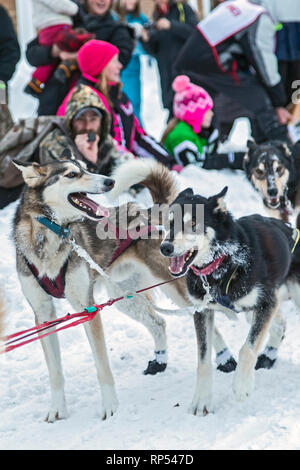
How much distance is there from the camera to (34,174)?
252cm

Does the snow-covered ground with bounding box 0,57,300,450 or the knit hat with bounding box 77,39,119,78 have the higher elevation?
the knit hat with bounding box 77,39,119,78

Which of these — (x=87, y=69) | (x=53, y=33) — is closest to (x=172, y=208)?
(x=87, y=69)

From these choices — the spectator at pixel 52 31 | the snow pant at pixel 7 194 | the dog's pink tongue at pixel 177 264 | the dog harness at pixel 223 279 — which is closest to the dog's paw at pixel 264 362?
the dog harness at pixel 223 279

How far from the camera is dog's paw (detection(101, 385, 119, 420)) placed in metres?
2.58

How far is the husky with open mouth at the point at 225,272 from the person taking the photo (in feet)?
7.87

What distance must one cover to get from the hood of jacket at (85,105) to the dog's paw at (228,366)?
2037mm

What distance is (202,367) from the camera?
8.35 feet

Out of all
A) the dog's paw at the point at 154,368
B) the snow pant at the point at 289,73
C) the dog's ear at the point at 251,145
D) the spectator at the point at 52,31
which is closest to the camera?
the dog's paw at the point at 154,368

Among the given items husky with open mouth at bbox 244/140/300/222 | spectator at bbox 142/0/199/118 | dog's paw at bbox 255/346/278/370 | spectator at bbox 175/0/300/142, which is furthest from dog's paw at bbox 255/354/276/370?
spectator at bbox 142/0/199/118

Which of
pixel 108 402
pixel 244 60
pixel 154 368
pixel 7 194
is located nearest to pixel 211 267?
pixel 108 402

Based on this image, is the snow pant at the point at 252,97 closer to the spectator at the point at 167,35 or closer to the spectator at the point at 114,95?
the spectator at the point at 167,35

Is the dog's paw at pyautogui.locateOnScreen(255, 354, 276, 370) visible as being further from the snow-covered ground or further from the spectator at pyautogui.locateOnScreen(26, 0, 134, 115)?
the spectator at pyautogui.locateOnScreen(26, 0, 134, 115)

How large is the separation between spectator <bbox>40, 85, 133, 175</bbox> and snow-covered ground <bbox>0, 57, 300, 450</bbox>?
68 centimetres

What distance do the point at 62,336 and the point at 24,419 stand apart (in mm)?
890
